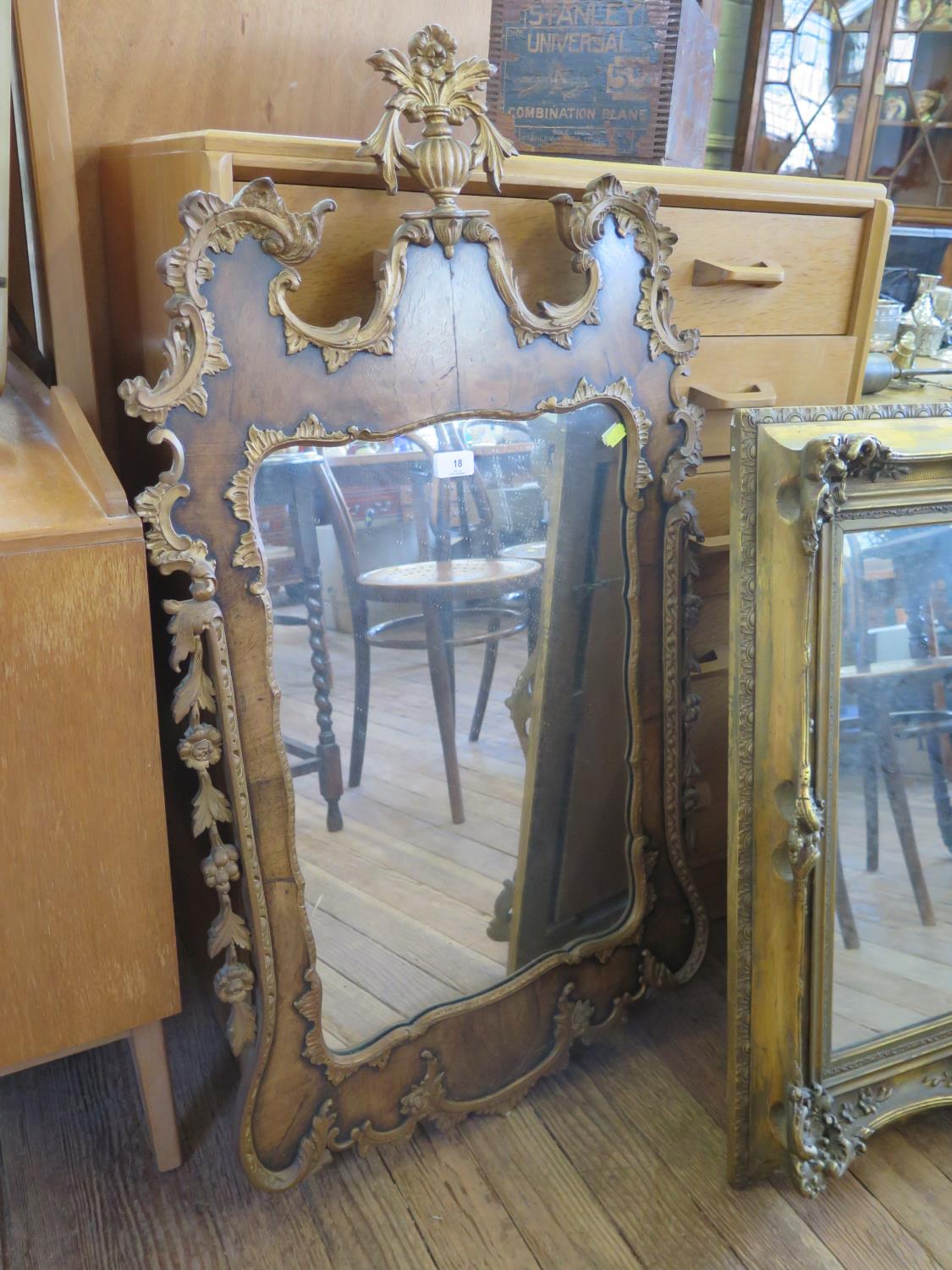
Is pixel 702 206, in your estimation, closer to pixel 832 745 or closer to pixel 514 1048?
pixel 832 745

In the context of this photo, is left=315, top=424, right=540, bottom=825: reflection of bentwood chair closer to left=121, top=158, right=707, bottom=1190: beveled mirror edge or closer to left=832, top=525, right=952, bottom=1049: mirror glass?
left=121, top=158, right=707, bottom=1190: beveled mirror edge

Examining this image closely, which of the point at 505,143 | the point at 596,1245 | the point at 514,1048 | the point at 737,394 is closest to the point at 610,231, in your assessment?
the point at 505,143

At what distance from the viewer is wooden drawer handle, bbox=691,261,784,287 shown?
50.2 inches

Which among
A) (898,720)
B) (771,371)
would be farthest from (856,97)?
(898,720)

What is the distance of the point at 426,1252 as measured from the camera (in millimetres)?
1109

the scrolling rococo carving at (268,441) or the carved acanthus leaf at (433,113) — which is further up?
the carved acanthus leaf at (433,113)

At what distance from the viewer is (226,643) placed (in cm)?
100

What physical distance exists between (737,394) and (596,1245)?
3.45 feet

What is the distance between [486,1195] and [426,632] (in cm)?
67

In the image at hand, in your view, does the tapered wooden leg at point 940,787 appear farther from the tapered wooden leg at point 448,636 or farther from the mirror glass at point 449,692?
the tapered wooden leg at point 448,636

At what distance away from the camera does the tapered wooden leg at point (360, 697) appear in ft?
3.58

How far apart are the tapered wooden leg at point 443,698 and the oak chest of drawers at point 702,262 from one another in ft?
1.14

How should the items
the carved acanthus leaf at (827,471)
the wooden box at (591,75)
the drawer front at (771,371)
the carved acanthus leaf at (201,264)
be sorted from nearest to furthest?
1. the carved acanthus leaf at (201,264)
2. the carved acanthus leaf at (827,471)
3. the wooden box at (591,75)
4. the drawer front at (771,371)

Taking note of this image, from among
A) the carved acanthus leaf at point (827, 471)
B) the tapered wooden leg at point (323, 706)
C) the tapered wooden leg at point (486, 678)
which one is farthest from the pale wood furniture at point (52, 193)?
the carved acanthus leaf at point (827, 471)
